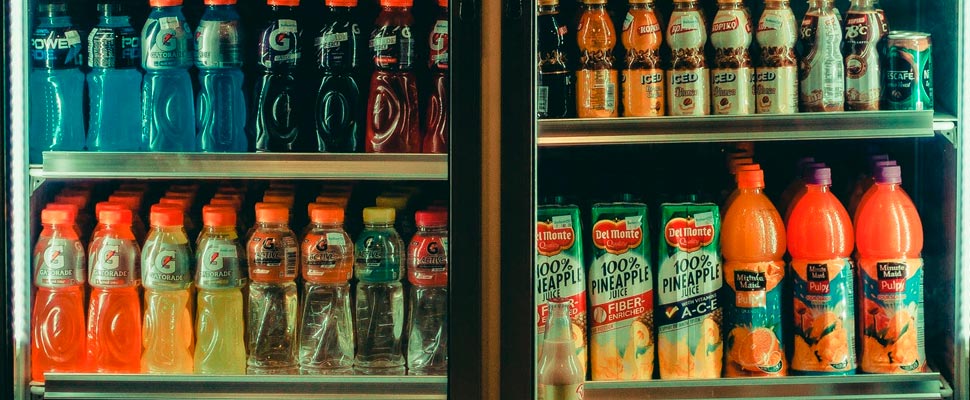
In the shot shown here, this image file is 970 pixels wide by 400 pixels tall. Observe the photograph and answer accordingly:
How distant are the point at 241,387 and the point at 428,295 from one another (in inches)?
14.2

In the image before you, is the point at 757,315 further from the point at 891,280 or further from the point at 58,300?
the point at 58,300

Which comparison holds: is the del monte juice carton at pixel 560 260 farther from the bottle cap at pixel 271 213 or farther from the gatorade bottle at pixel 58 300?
the gatorade bottle at pixel 58 300

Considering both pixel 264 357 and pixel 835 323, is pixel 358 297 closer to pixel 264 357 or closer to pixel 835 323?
pixel 264 357

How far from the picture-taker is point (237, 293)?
1799mm

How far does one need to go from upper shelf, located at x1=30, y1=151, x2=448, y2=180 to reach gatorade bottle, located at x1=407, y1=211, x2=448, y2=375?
166 millimetres

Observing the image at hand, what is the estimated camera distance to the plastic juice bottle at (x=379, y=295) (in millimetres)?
1773

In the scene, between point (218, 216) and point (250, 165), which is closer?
point (250, 165)

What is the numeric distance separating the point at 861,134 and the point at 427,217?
73 centimetres

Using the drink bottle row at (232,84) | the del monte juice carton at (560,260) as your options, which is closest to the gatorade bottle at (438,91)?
the drink bottle row at (232,84)

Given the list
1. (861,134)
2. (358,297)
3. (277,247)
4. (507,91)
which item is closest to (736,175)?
(861,134)

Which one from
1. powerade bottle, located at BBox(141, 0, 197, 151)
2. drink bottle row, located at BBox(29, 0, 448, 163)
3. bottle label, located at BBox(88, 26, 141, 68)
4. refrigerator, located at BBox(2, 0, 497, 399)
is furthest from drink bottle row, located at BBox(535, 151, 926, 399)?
bottle label, located at BBox(88, 26, 141, 68)

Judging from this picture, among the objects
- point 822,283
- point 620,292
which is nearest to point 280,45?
point 620,292

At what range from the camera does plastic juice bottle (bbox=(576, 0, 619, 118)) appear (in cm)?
167

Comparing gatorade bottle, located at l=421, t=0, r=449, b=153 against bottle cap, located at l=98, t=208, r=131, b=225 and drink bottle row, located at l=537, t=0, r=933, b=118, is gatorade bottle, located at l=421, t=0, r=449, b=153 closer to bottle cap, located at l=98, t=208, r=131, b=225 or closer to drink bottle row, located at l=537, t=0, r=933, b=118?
drink bottle row, located at l=537, t=0, r=933, b=118
